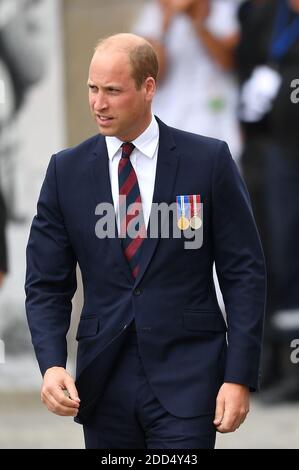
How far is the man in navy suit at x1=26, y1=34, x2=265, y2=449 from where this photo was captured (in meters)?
4.12

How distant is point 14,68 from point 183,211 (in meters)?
4.61

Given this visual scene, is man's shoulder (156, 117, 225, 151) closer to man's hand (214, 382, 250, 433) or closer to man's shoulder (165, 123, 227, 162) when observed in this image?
man's shoulder (165, 123, 227, 162)

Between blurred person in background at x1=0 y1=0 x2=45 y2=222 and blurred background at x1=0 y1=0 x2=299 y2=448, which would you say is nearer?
blurred background at x1=0 y1=0 x2=299 y2=448

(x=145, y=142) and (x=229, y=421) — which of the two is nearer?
(x=229, y=421)

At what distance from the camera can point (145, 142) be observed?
421 centimetres

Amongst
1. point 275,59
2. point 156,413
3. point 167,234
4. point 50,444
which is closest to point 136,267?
point 167,234

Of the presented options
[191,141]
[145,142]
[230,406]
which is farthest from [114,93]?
[230,406]

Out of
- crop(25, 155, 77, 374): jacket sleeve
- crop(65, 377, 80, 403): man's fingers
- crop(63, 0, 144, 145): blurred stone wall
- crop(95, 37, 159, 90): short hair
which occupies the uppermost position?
crop(63, 0, 144, 145): blurred stone wall

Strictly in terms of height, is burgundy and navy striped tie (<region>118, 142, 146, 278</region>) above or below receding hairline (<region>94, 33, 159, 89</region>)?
below

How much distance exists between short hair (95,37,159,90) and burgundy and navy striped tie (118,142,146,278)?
22cm

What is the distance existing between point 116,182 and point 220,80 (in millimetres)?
4301

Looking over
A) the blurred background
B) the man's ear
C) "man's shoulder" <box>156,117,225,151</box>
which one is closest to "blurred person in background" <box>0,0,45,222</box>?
the blurred background

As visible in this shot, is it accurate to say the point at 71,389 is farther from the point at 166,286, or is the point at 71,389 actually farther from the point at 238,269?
the point at 238,269

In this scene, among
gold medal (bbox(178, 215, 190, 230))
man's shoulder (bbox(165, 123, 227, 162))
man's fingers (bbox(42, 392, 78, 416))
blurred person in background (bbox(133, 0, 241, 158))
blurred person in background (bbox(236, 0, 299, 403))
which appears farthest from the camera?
blurred person in background (bbox(133, 0, 241, 158))
